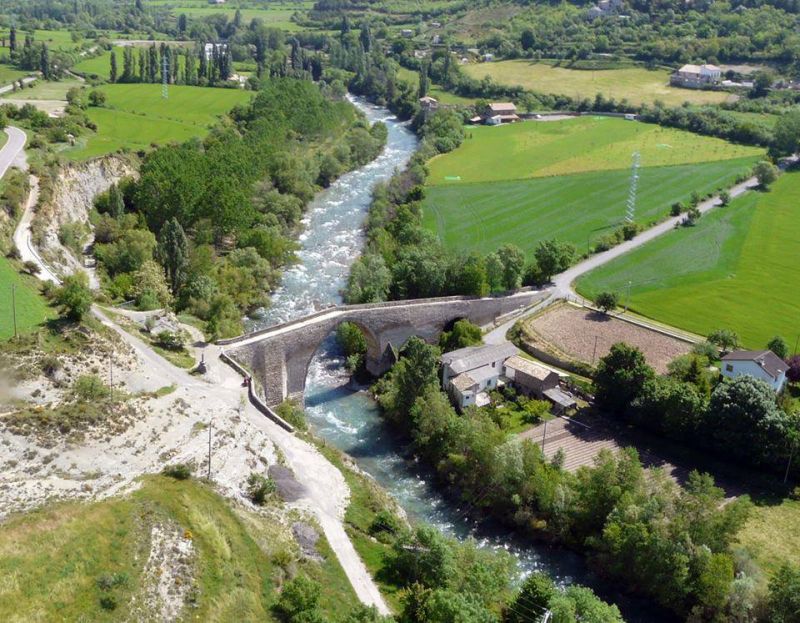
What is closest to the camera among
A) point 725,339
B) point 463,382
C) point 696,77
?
point 463,382

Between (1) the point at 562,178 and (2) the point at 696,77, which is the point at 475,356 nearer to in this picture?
(1) the point at 562,178

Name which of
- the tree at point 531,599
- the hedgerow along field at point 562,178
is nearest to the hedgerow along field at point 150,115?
the hedgerow along field at point 562,178

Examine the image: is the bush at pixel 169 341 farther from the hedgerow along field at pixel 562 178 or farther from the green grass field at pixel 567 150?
the green grass field at pixel 567 150

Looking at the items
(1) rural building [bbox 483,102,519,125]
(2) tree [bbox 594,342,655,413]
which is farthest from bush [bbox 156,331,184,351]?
(1) rural building [bbox 483,102,519,125]

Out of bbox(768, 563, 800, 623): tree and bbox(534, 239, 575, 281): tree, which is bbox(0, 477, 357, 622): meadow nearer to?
bbox(768, 563, 800, 623): tree

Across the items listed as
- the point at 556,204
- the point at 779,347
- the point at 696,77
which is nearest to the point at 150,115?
the point at 556,204

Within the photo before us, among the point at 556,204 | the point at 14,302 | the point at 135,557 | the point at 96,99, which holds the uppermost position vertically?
the point at 96,99

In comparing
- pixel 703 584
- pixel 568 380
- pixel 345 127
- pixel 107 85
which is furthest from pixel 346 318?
pixel 107 85
